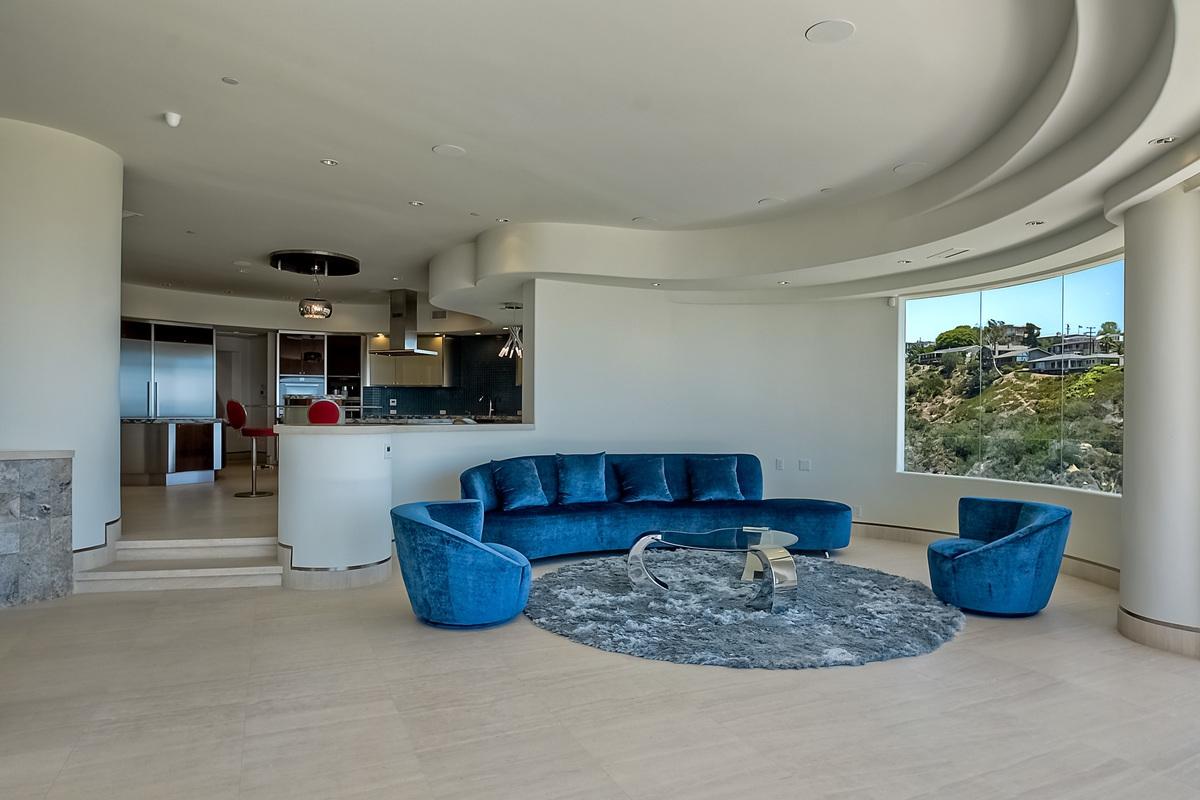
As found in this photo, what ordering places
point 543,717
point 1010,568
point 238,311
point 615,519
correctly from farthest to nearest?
point 238,311
point 615,519
point 1010,568
point 543,717

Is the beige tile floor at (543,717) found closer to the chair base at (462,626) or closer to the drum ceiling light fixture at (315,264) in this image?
the chair base at (462,626)

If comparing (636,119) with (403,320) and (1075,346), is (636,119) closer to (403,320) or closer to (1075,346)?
(1075,346)

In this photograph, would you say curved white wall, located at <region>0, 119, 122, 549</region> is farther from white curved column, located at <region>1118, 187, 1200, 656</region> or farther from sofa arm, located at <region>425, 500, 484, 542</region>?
white curved column, located at <region>1118, 187, 1200, 656</region>

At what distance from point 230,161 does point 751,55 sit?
383 centimetres

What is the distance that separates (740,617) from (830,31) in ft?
11.2

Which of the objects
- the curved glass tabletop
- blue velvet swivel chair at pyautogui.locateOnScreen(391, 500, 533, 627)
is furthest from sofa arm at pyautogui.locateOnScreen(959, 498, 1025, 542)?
blue velvet swivel chair at pyautogui.locateOnScreen(391, 500, 533, 627)

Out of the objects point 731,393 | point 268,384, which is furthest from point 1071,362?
point 268,384

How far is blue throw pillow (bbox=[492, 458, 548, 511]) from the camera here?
6480mm

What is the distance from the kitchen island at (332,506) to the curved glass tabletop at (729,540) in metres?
2.25

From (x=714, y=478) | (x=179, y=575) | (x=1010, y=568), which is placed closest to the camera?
(x=1010, y=568)

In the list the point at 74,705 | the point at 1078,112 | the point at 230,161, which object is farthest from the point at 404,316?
the point at 1078,112

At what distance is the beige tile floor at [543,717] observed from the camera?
8.52ft

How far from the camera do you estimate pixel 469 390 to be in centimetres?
1263

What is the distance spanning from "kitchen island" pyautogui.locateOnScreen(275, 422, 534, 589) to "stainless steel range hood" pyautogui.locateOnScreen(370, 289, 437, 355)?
17.2 ft
